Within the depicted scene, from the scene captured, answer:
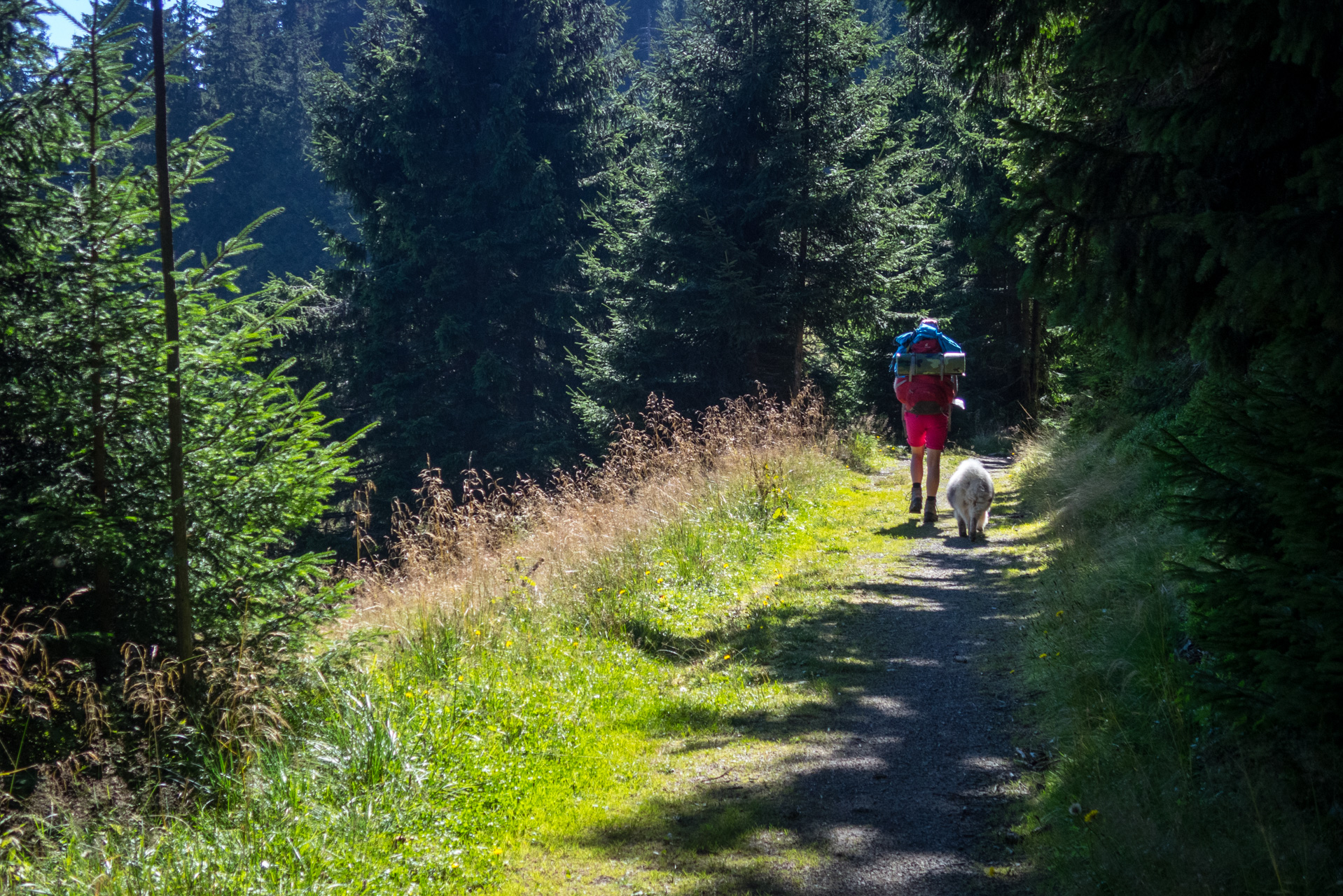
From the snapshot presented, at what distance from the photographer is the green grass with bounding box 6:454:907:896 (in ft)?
11.7

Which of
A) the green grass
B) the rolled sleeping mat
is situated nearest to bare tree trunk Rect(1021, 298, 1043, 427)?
the rolled sleeping mat

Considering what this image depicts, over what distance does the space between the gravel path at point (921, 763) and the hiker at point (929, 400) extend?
3007 millimetres

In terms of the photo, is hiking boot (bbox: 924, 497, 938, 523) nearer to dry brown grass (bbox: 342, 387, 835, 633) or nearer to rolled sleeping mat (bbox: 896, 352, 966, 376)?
rolled sleeping mat (bbox: 896, 352, 966, 376)

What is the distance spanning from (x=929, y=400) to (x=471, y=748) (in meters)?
7.15

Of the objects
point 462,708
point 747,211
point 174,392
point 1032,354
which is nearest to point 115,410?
point 174,392

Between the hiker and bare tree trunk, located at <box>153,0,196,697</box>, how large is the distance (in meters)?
7.32

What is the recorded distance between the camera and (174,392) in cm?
525

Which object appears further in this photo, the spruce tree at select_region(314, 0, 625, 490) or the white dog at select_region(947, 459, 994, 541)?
the spruce tree at select_region(314, 0, 625, 490)

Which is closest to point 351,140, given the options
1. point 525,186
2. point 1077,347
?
point 525,186

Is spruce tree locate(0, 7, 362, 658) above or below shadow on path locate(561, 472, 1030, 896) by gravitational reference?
above

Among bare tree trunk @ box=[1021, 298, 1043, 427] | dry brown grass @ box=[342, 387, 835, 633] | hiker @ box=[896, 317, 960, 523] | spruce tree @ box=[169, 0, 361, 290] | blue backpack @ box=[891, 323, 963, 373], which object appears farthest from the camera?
spruce tree @ box=[169, 0, 361, 290]

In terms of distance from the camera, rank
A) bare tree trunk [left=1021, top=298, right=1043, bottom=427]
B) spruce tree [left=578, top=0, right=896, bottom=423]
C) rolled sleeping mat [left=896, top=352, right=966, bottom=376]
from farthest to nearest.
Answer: bare tree trunk [left=1021, top=298, right=1043, bottom=427], spruce tree [left=578, top=0, right=896, bottom=423], rolled sleeping mat [left=896, top=352, right=966, bottom=376]

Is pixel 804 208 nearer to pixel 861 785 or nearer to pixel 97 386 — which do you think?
pixel 97 386

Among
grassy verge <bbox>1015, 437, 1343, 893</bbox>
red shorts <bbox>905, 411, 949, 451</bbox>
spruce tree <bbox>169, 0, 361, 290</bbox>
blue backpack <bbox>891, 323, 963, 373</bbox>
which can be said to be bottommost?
grassy verge <bbox>1015, 437, 1343, 893</bbox>
